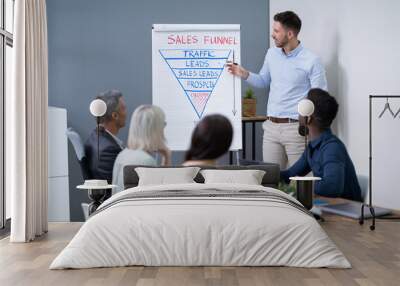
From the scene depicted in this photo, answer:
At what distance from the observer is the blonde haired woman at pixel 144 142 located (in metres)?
3.97

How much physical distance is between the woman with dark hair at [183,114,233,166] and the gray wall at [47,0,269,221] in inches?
199

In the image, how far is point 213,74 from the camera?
176 inches

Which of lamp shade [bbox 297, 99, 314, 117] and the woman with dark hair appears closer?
the woman with dark hair

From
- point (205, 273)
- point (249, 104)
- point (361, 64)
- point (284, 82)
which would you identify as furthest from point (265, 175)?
point (205, 273)

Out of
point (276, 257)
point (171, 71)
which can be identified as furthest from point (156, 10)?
point (276, 257)

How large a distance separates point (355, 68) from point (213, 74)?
2.06 metres

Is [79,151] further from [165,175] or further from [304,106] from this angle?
[304,106]

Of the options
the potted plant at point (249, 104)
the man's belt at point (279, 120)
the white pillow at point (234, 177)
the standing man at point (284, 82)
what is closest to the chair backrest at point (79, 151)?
the white pillow at point (234, 177)

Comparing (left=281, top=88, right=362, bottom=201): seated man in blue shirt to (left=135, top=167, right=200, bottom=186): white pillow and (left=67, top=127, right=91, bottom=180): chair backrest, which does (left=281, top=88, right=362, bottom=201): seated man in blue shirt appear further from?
(left=67, top=127, right=91, bottom=180): chair backrest

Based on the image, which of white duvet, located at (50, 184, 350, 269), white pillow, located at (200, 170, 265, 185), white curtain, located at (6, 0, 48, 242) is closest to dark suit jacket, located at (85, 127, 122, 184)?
white curtain, located at (6, 0, 48, 242)

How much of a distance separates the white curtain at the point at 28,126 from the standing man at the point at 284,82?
79.4 inches

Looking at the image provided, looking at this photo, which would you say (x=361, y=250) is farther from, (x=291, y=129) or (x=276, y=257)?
(x=291, y=129)

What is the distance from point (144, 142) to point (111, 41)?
8.60 ft

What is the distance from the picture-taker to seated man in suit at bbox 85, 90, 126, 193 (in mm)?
5832
